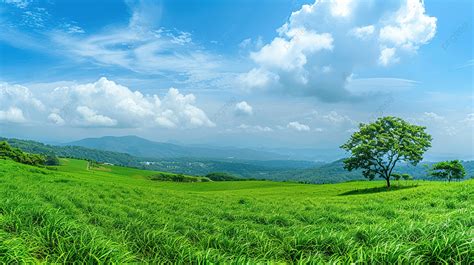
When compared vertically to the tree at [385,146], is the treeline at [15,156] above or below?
below


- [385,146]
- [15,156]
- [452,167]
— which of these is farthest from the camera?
[15,156]

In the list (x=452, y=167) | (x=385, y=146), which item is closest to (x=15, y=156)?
(x=385, y=146)

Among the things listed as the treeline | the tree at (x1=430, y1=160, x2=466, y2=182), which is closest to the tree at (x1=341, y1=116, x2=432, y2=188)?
the tree at (x1=430, y1=160, x2=466, y2=182)

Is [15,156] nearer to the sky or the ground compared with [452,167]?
nearer to the ground

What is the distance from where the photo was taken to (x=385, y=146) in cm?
4678

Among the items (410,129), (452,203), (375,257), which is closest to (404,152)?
(410,129)

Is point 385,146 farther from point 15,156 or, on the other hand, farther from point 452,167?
point 15,156

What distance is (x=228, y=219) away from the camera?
14.8m

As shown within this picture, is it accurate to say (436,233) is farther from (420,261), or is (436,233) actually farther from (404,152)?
(404,152)

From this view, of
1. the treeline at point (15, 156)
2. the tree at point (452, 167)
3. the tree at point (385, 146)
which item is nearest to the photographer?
the tree at point (385, 146)

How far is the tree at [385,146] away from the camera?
4666 cm

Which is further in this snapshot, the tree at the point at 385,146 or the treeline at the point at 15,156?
the treeline at the point at 15,156

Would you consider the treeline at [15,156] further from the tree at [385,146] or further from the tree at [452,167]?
the tree at [452,167]

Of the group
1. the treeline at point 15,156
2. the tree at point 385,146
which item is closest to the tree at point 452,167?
the tree at point 385,146
